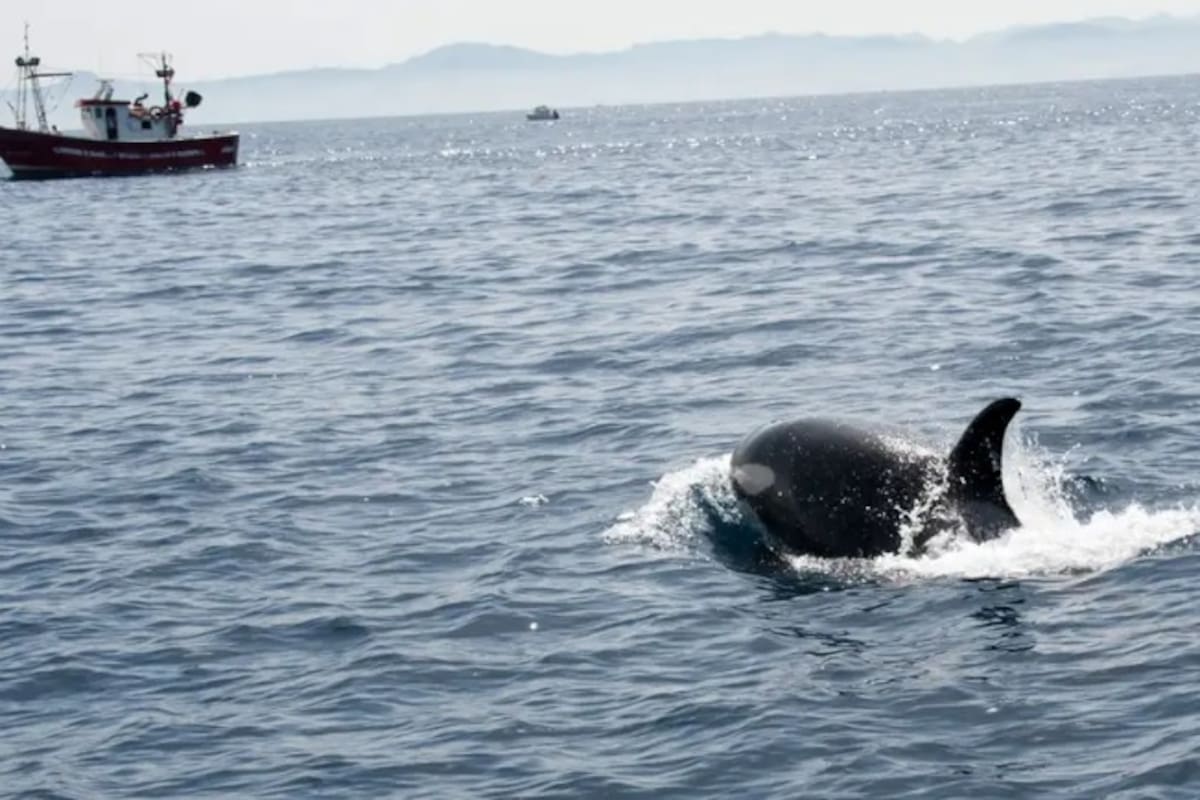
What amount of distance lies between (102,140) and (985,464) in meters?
90.6

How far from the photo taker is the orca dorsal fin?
15.7m

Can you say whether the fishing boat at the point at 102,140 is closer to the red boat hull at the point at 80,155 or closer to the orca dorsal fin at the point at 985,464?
the red boat hull at the point at 80,155

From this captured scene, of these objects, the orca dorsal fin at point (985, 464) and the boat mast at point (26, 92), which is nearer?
the orca dorsal fin at point (985, 464)

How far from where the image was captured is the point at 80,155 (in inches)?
3935

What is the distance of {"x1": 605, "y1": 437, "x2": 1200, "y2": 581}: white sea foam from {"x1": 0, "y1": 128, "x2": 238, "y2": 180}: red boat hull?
280 ft

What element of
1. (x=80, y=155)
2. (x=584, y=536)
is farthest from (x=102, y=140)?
(x=584, y=536)

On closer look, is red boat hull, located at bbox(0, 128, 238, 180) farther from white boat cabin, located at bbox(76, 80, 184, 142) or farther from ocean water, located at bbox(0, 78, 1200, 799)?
ocean water, located at bbox(0, 78, 1200, 799)

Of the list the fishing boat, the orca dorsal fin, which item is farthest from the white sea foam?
the fishing boat

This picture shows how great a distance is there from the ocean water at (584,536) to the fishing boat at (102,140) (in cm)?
5931

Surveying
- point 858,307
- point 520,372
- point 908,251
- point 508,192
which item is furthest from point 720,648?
point 508,192

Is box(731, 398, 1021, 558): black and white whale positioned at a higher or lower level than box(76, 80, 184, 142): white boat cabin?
lower

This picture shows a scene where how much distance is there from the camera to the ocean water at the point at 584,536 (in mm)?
Result: 12469

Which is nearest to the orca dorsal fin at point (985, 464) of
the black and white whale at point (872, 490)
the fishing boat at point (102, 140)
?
the black and white whale at point (872, 490)

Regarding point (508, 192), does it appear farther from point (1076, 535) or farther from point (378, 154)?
point (378, 154)
